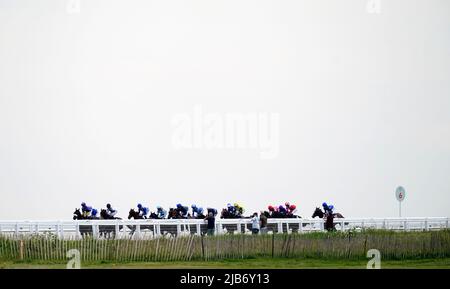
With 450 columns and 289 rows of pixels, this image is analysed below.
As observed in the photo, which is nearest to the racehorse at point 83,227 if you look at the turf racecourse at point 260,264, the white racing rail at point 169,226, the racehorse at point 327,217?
the white racing rail at point 169,226

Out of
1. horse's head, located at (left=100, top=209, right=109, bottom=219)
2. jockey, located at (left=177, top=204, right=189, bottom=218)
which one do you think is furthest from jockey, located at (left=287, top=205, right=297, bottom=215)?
horse's head, located at (left=100, top=209, right=109, bottom=219)

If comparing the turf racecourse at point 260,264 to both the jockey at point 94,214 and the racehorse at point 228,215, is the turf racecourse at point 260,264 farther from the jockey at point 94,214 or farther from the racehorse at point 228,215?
the racehorse at point 228,215

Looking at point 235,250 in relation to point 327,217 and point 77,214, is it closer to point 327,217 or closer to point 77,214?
point 327,217

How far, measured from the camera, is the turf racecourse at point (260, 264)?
34312 mm

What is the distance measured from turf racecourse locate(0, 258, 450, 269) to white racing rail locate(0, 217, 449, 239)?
273 cm

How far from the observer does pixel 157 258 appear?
37.0m

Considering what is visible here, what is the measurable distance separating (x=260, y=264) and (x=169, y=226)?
991 cm

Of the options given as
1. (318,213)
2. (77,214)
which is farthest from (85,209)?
(318,213)

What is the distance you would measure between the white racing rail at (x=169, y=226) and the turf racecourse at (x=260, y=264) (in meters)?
2.73
